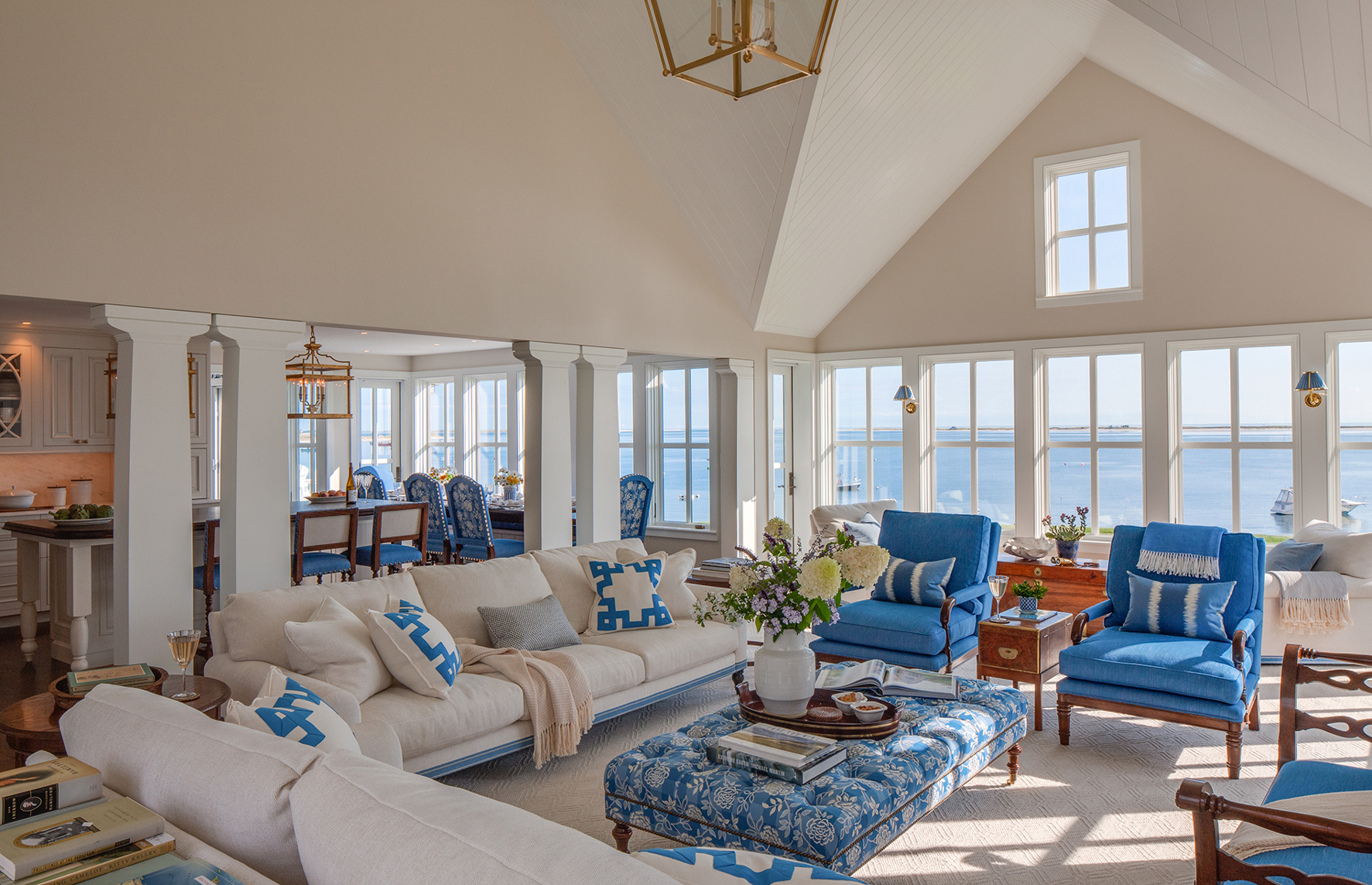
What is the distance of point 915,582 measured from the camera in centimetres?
529

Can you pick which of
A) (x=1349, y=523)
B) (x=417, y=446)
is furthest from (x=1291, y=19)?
(x=417, y=446)

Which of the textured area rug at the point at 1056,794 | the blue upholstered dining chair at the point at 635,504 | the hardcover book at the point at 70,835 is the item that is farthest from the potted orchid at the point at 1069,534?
the hardcover book at the point at 70,835

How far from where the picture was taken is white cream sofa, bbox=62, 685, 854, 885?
127 cm

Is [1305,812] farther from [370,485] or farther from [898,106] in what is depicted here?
[370,485]

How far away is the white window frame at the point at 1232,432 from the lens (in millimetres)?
6496

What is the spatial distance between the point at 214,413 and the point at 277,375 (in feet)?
17.3

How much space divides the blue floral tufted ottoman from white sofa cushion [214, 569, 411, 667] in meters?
1.50

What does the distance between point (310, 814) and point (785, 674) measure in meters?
2.26

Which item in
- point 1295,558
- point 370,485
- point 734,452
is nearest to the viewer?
point 1295,558

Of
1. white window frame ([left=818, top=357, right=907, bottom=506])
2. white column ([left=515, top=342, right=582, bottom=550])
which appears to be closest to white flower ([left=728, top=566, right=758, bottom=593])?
white column ([left=515, top=342, right=582, bottom=550])

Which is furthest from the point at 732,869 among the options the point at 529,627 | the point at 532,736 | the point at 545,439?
the point at 545,439

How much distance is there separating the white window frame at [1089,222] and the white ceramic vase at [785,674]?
5.07 m

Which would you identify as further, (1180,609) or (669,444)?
(669,444)

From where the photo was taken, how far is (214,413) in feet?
30.3
